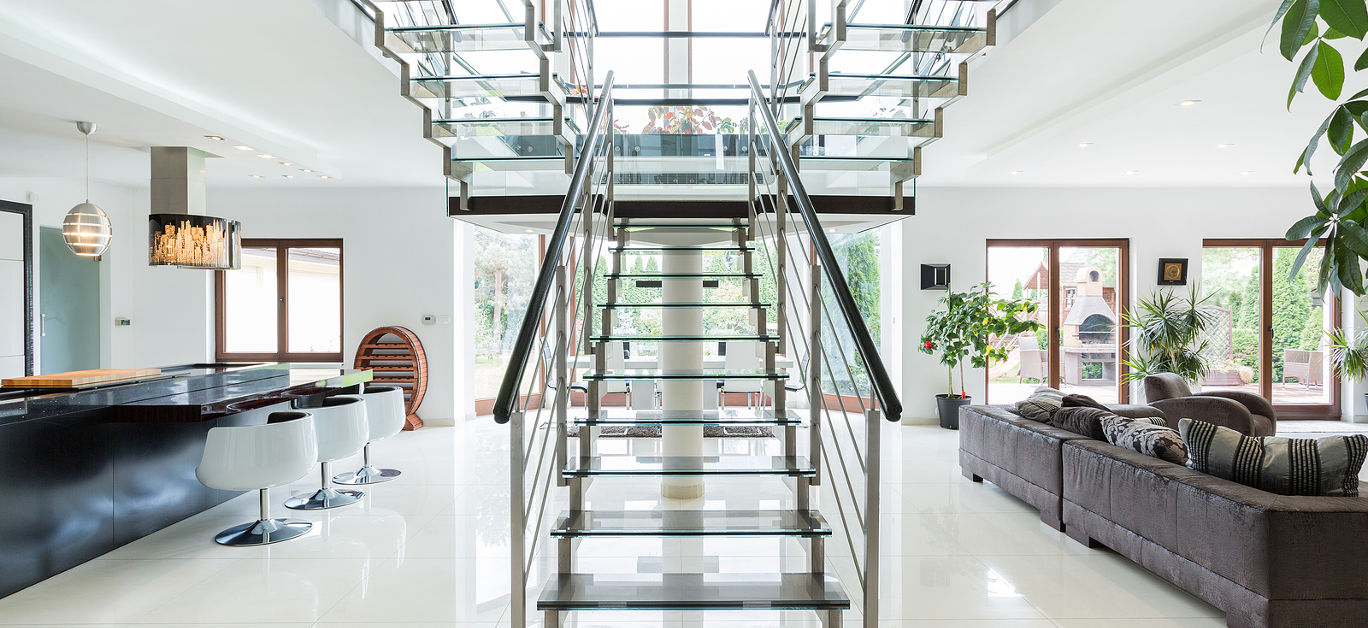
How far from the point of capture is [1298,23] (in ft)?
2.97

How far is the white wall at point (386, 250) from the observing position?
827 centimetres

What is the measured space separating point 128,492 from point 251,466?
35.0 inches

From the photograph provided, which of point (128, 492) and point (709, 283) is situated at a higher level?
point (709, 283)

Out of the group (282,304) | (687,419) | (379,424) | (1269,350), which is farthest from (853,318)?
(1269,350)

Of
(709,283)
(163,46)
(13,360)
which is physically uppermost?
(163,46)

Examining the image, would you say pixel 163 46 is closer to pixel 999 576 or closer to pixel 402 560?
pixel 402 560

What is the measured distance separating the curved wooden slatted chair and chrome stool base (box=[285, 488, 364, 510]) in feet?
9.33

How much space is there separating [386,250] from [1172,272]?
8.53 meters

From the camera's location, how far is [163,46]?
12.3ft

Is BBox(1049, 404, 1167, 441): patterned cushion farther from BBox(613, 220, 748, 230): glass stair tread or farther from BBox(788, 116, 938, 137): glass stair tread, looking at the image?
BBox(613, 220, 748, 230): glass stair tread

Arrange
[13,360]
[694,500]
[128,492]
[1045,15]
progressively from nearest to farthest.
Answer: [1045,15] → [128,492] → [694,500] → [13,360]

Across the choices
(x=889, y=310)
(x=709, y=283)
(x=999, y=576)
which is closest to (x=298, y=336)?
(x=709, y=283)

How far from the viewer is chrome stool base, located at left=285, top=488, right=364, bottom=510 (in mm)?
4930

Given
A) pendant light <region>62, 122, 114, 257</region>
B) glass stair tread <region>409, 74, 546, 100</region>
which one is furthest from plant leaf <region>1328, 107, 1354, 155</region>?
pendant light <region>62, 122, 114, 257</region>
